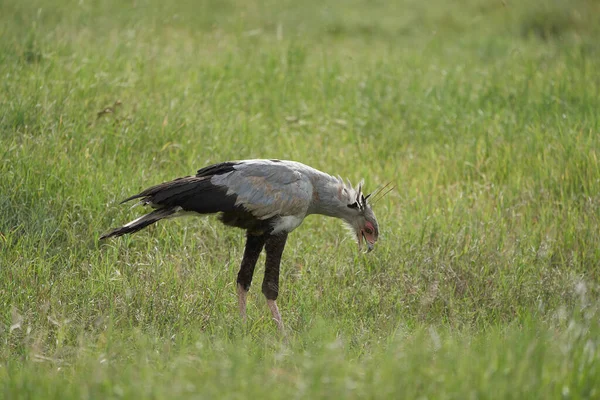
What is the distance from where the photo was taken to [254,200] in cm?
509

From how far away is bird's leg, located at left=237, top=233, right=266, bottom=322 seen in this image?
5.30m

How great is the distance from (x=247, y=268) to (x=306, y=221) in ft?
4.93

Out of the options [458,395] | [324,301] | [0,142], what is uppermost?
[0,142]

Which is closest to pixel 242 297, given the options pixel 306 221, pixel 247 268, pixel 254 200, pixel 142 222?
pixel 247 268

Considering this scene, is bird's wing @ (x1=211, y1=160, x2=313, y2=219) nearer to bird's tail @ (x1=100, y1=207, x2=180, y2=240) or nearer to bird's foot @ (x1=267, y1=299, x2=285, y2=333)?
Answer: bird's tail @ (x1=100, y1=207, x2=180, y2=240)

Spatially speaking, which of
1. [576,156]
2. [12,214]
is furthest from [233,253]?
[576,156]

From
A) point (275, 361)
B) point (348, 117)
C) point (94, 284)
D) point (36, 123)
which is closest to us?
point (275, 361)

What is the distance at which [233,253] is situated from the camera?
6.08m

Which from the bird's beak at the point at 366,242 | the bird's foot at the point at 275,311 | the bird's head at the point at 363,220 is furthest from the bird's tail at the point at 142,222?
the bird's beak at the point at 366,242

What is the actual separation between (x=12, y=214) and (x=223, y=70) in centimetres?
373

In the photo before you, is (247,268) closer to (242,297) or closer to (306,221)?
(242,297)

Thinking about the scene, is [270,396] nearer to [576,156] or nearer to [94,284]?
[94,284]

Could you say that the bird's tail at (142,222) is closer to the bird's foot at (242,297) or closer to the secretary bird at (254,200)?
the secretary bird at (254,200)

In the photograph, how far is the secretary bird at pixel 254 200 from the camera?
506 cm
